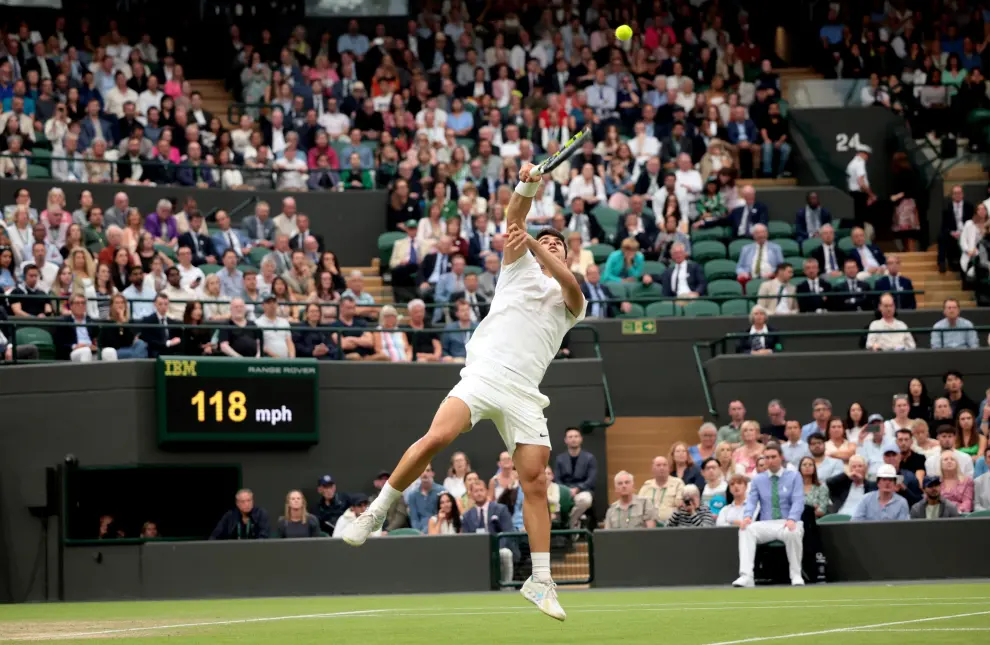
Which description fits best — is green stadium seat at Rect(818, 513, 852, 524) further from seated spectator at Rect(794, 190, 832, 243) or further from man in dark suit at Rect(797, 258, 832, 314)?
seated spectator at Rect(794, 190, 832, 243)

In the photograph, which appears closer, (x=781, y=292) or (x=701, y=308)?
(x=781, y=292)

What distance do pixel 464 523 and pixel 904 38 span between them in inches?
694

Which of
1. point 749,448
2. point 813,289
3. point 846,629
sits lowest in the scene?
point 846,629

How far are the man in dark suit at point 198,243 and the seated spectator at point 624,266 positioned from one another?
5677 millimetres

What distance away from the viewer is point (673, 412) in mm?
21578

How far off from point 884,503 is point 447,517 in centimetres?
478

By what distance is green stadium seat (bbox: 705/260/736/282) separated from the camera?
2236 cm

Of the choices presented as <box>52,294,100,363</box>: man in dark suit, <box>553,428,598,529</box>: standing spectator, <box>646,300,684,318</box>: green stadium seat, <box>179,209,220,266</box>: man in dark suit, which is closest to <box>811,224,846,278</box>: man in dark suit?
<box>646,300,684,318</box>: green stadium seat

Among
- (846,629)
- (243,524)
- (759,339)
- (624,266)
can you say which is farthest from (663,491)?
(846,629)

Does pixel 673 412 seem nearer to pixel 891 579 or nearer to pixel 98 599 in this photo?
pixel 891 579

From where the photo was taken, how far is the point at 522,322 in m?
9.20

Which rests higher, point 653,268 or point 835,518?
point 653,268

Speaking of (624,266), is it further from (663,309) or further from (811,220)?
(811,220)

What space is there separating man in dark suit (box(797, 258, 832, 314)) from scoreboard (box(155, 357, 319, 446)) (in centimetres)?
736
